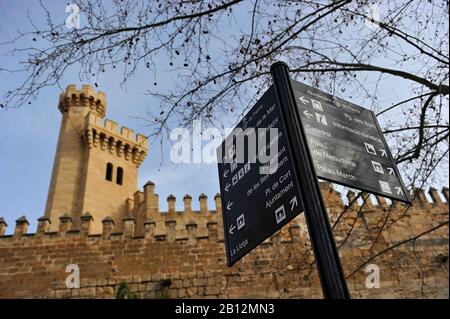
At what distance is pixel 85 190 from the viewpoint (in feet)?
69.0

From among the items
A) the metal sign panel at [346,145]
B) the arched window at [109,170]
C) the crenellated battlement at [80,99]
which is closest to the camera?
the metal sign panel at [346,145]

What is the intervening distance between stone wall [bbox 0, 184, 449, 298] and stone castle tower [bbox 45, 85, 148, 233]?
552 cm

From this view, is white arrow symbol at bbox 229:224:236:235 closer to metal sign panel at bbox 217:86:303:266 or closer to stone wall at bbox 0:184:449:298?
metal sign panel at bbox 217:86:303:266

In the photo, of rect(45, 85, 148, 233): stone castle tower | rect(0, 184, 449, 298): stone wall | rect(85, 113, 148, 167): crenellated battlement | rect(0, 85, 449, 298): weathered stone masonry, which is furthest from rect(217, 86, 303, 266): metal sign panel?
rect(85, 113, 148, 167): crenellated battlement

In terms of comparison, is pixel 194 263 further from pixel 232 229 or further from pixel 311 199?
pixel 311 199

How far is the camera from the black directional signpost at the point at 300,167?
196 centimetres

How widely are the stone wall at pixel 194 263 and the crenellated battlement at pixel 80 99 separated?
1277 centimetres

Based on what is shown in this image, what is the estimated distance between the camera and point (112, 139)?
81.9 feet

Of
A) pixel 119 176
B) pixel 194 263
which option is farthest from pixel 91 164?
pixel 194 263

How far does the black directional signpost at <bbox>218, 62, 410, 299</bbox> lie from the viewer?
196 centimetres

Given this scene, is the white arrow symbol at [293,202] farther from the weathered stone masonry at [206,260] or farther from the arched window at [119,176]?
the arched window at [119,176]

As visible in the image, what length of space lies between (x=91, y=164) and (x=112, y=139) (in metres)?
2.80

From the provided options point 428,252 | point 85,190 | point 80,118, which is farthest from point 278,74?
point 80,118

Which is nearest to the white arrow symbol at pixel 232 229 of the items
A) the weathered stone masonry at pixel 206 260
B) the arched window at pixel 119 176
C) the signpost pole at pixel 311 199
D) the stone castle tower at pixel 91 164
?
the signpost pole at pixel 311 199
